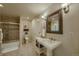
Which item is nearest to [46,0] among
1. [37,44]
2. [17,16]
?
[17,16]

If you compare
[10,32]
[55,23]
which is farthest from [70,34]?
[10,32]

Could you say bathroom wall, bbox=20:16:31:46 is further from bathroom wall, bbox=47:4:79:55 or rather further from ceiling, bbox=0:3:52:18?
bathroom wall, bbox=47:4:79:55

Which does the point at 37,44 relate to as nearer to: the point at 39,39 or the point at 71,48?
the point at 39,39

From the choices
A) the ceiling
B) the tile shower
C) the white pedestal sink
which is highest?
the ceiling

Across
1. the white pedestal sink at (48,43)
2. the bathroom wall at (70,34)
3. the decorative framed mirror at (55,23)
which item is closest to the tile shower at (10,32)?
the white pedestal sink at (48,43)

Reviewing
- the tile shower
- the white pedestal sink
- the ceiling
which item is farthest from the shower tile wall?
the white pedestal sink

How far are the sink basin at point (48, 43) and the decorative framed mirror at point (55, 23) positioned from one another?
17 centimetres

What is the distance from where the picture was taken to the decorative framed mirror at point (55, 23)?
146cm

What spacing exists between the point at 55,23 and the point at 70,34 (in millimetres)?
343

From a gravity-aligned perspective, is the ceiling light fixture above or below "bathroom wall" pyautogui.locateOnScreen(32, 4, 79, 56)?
above

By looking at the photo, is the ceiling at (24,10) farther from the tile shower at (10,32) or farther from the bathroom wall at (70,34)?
the bathroom wall at (70,34)

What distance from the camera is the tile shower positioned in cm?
155

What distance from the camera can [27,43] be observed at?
1.61 metres

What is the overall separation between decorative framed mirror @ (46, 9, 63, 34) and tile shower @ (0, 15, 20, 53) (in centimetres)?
56
